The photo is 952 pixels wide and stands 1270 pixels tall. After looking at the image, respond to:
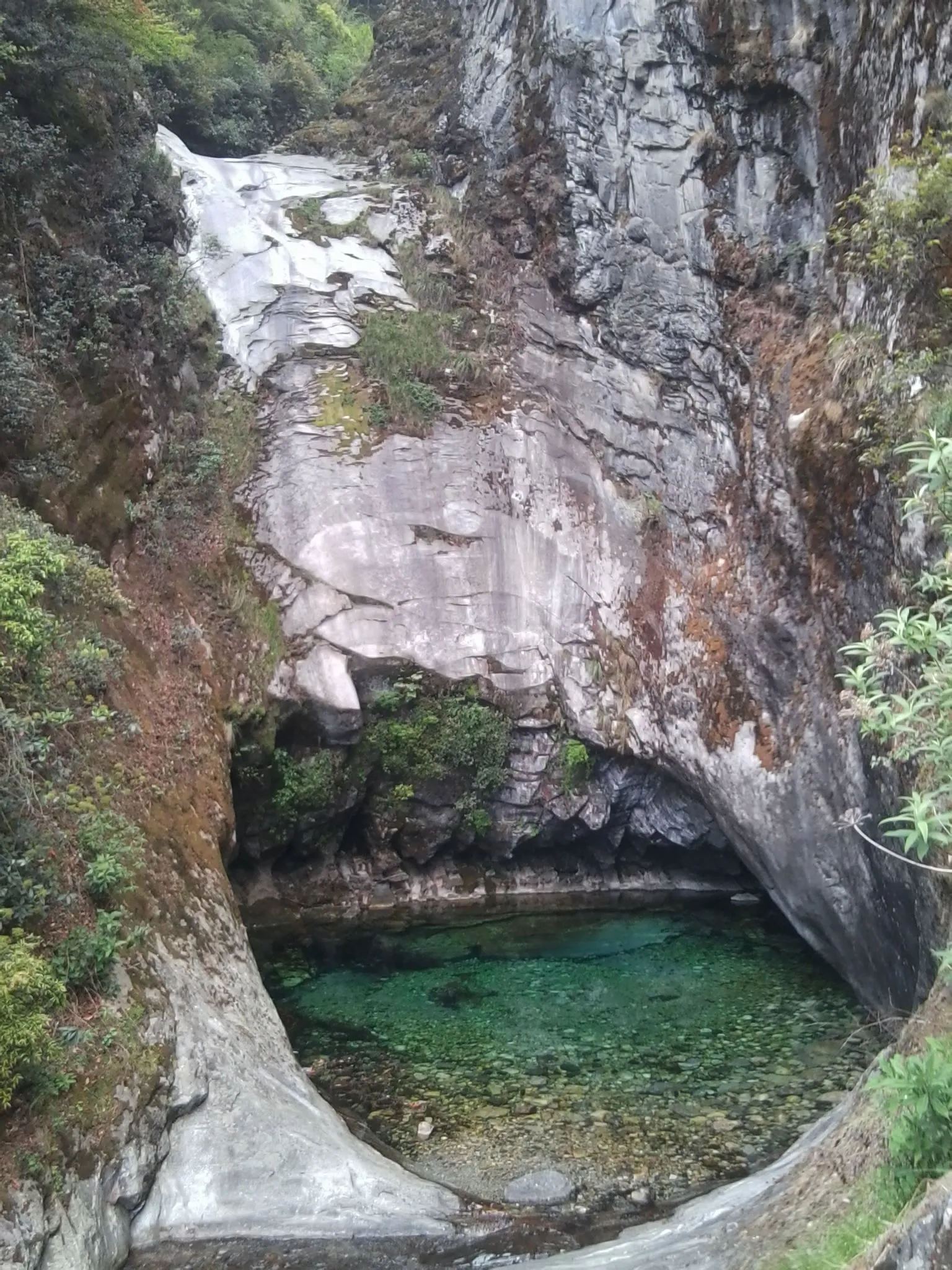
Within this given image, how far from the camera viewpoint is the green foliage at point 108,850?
6992mm

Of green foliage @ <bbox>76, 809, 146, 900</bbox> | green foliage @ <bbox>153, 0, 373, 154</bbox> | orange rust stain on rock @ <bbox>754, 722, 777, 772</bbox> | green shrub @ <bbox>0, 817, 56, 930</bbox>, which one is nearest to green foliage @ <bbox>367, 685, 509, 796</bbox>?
orange rust stain on rock @ <bbox>754, 722, 777, 772</bbox>

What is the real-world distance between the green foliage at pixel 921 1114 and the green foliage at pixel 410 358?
12088mm

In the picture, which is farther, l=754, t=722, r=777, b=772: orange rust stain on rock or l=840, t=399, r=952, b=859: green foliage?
l=754, t=722, r=777, b=772: orange rust stain on rock

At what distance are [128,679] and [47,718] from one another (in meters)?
2.78

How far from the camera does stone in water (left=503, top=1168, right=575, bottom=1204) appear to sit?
670cm

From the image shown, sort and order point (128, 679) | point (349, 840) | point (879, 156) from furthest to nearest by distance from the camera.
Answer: point (349, 840) < point (128, 679) < point (879, 156)

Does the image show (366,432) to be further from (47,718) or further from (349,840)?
(47,718)

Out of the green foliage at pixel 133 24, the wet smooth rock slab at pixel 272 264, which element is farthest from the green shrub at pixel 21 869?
the green foliage at pixel 133 24

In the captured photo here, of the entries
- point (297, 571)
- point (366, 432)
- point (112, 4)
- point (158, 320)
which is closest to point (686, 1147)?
point (297, 571)

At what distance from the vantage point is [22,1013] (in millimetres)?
5398

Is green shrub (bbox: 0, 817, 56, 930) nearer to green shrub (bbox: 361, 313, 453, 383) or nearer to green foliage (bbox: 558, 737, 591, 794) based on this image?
green foliage (bbox: 558, 737, 591, 794)

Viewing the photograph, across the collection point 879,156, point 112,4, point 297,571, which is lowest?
point 297,571

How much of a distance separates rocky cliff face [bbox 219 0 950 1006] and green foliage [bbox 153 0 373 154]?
621 cm

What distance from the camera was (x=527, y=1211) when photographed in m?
6.56
